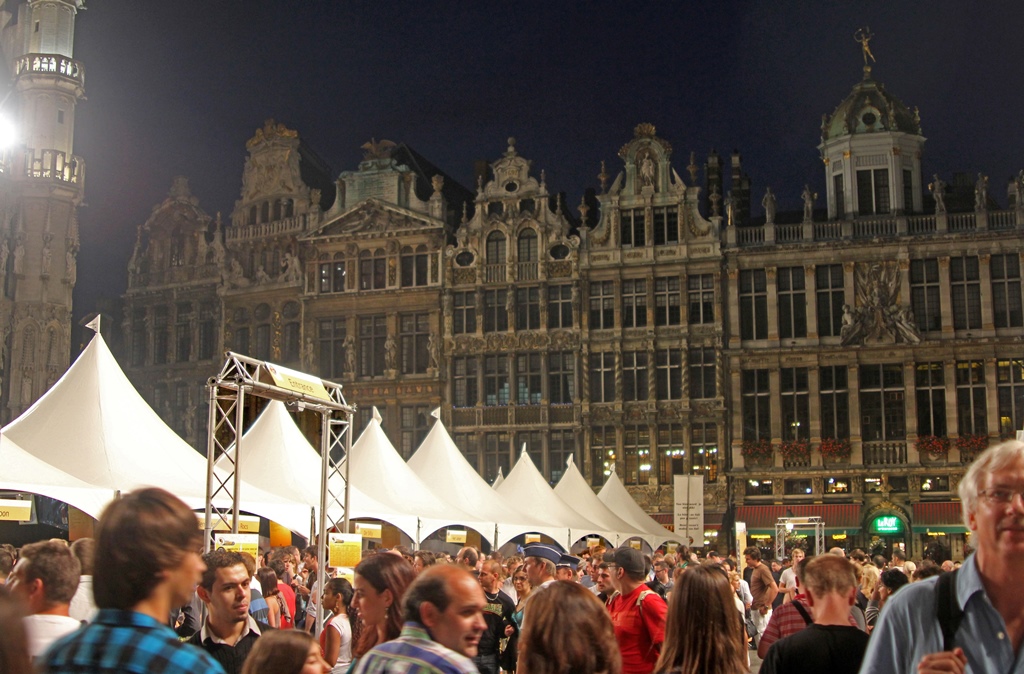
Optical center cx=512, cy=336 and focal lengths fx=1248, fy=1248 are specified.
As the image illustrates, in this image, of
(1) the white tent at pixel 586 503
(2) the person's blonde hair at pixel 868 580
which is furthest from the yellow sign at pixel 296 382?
(1) the white tent at pixel 586 503

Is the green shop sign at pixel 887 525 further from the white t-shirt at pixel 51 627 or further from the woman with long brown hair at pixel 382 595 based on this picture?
the white t-shirt at pixel 51 627

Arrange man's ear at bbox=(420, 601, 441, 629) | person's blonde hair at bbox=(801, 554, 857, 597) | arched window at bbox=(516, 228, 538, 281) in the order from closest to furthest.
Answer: man's ear at bbox=(420, 601, 441, 629) → person's blonde hair at bbox=(801, 554, 857, 597) → arched window at bbox=(516, 228, 538, 281)

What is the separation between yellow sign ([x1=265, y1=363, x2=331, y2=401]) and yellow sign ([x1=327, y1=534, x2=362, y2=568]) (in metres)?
1.66

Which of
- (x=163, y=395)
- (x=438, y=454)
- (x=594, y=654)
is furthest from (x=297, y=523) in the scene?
(x=163, y=395)

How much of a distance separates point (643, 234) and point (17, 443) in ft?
80.8

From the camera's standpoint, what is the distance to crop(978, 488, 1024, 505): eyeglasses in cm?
273

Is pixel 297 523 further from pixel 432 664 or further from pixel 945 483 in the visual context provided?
pixel 945 483

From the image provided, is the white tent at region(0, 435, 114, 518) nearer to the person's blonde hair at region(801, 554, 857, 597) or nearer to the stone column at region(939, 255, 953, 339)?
the person's blonde hair at region(801, 554, 857, 597)

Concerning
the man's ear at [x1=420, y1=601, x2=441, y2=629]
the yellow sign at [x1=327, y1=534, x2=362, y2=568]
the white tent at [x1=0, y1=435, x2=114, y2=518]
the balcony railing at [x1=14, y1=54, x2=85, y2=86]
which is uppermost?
the balcony railing at [x1=14, y1=54, x2=85, y2=86]

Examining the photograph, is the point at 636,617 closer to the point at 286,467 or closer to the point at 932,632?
the point at 932,632

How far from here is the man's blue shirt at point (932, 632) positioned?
2.63 metres

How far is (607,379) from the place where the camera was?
3609 cm

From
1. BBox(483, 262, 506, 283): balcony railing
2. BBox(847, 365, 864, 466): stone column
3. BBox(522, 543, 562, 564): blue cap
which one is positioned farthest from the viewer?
BBox(483, 262, 506, 283): balcony railing

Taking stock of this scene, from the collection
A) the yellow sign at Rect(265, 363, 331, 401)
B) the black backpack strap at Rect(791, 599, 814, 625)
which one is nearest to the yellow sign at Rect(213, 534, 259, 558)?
the yellow sign at Rect(265, 363, 331, 401)
